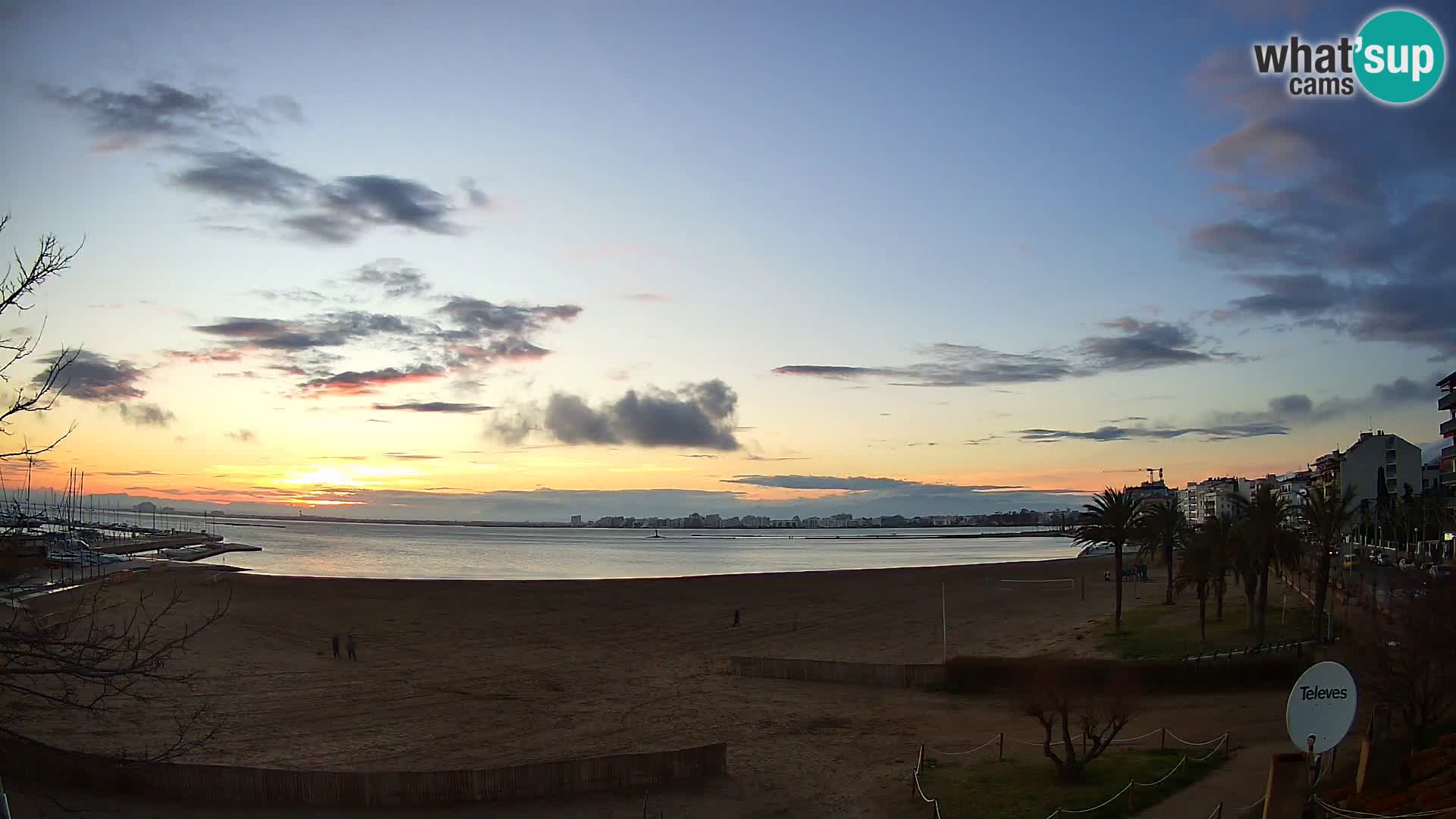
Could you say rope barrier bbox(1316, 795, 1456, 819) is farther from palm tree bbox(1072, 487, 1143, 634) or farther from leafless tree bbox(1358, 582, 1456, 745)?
palm tree bbox(1072, 487, 1143, 634)

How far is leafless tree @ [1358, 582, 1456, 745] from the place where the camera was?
16766 mm

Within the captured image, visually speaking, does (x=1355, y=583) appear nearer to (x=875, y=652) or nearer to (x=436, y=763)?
(x=875, y=652)

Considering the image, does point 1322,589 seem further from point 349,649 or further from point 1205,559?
point 349,649

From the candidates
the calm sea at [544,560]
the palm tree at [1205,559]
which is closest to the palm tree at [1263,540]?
the palm tree at [1205,559]

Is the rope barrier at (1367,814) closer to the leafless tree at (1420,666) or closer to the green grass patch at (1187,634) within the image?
the leafless tree at (1420,666)

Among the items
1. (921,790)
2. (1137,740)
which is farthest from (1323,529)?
(921,790)

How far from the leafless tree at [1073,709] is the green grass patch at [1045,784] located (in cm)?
35

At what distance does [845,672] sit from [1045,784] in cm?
1279

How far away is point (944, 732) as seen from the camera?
24938 millimetres

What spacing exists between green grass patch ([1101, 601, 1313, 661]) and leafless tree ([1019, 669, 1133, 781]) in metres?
8.95

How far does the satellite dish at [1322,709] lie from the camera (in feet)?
37.9

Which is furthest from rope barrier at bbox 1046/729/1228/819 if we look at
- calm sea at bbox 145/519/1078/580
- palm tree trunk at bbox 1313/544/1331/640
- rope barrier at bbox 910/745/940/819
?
calm sea at bbox 145/519/1078/580

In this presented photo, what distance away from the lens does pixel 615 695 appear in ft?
101

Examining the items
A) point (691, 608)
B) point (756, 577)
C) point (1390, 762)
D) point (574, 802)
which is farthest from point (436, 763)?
point (756, 577)
